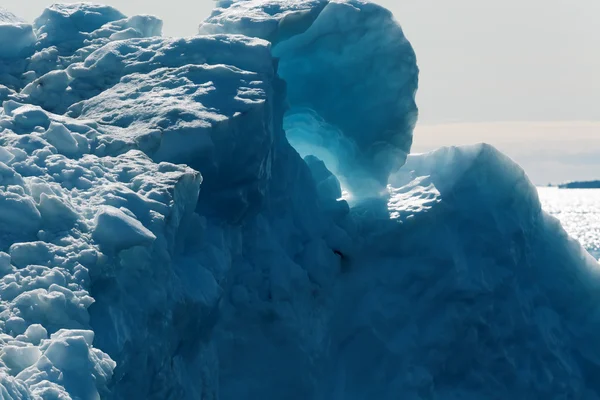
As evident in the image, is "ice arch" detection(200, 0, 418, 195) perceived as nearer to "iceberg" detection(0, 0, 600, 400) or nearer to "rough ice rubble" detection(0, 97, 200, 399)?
"iceberg" detection(0, 0, 600, 400)

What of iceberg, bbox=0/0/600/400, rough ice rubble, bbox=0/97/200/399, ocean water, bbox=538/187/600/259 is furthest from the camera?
ocean water, bbox=538/187/600/259

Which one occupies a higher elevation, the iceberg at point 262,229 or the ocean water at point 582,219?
the iceberg at point 262,229

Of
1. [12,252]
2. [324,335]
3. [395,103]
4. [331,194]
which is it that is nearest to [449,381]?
[324,335]

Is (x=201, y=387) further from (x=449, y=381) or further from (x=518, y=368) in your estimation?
(x=518, y=368)

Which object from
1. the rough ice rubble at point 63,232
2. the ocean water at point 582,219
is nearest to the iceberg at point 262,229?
the rough ice rubble at point 63,232

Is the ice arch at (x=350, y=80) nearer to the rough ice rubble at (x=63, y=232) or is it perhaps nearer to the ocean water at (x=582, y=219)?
the rough ice rubble at (x=63, y=232)

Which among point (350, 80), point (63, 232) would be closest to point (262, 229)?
point (350, 80)

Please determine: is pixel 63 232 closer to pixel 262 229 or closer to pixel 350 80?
pixel 262 229

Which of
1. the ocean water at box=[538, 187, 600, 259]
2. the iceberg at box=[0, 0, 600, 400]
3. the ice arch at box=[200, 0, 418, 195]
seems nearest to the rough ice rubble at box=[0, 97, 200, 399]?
the iceberg at box=[0, 0, 600, 400]
